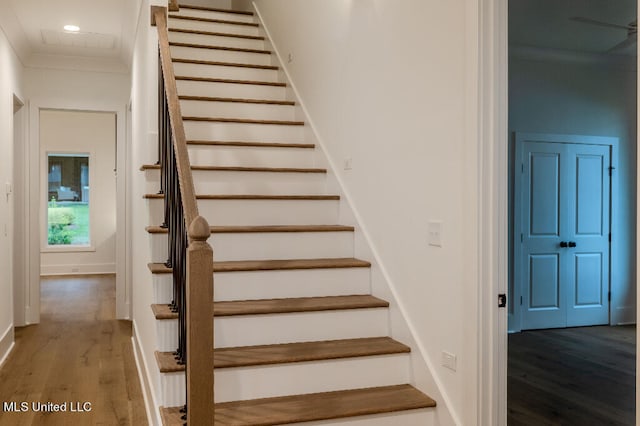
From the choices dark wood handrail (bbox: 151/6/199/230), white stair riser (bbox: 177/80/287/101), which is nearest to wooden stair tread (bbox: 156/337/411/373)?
dark wood handrail (bbox: 151/6/199/230)

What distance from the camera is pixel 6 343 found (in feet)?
15.4

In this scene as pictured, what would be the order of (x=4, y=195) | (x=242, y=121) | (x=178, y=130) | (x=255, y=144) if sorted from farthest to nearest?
(x=4, y=195) < (x=242, y=121) < (x=255, y=144) < (x=178, y=130)

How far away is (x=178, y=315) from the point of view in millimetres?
2469

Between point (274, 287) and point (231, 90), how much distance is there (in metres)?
2.25

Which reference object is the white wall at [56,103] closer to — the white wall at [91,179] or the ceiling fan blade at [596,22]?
the white wall at [91,179]

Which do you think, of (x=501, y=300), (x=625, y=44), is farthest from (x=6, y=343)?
(x=625, y=44)

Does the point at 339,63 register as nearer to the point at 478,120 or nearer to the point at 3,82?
the point at 478,120

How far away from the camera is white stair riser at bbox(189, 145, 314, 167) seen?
12.8 ft

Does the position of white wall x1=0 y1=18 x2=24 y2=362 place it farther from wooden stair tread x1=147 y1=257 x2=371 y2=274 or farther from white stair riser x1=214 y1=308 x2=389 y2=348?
white stair riser x1=214 y1=308 x2=389 y2=348

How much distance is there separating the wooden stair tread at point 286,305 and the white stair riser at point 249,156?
133 centimetres

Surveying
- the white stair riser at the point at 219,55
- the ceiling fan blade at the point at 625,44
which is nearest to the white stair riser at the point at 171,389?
the white stair riser at the point at 219,55

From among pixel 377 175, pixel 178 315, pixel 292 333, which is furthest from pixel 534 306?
pixel 178 315

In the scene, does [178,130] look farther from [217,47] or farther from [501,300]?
[217,47]

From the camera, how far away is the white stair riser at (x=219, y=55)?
16.5ft
